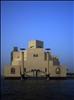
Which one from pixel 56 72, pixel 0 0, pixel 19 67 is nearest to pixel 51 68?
pixel 56 72

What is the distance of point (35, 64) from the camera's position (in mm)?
75875

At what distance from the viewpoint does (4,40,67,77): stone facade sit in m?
74.7

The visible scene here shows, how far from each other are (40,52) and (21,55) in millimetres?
4713

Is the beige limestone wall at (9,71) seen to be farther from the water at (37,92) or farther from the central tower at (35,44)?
the water at (37,92)

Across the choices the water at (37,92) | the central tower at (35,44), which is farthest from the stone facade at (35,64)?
the water at (37,92)

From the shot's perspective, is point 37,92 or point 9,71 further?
point 9,71

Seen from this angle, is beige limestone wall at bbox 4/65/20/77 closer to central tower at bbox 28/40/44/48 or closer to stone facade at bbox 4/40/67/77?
stone facade at bbox 4/40/67/77

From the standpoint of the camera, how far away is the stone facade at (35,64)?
74.7 m

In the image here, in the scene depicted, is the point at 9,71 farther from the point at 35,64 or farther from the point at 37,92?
the point at 37,92

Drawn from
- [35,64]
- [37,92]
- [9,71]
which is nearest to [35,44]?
[35,64]

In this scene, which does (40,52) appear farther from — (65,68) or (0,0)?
(0,0)

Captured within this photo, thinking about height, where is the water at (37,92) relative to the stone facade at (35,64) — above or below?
below

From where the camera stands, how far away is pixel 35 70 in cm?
7600

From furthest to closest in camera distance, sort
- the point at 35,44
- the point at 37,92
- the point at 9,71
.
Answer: the point at 9,71
the point at 35,44
the point at 37,92
